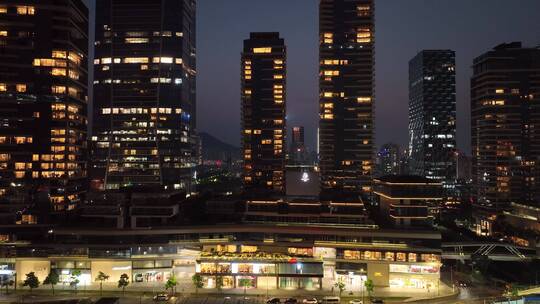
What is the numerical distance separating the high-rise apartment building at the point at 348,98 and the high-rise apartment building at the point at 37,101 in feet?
318

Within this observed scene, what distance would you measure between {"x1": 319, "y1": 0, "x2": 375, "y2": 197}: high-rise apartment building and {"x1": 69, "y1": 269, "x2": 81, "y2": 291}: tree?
391 ft

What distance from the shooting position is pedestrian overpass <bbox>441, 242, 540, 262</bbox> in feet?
279

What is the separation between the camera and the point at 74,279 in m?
73.9

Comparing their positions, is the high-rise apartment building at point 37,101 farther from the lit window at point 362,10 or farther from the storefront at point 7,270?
the lit window at point 362,10

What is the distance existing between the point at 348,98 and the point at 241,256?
11800 cm

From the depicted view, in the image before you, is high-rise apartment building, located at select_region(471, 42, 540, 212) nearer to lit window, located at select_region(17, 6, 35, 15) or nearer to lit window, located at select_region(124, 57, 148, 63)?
lit window, located at select_region(124, 57, 148, 63)

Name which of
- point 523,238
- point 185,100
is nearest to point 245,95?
point 185,100

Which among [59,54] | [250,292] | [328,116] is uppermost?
[59,54]

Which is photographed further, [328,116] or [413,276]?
[328,116]

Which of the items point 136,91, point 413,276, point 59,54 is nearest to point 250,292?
point 413,276

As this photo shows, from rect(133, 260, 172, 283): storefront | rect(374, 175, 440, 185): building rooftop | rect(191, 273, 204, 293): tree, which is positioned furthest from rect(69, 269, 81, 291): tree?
Answer: rect(374, 175, 440, 185): building rooftop

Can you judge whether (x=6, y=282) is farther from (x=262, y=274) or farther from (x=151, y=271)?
(x=262, y=274)

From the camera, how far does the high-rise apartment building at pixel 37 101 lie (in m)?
111

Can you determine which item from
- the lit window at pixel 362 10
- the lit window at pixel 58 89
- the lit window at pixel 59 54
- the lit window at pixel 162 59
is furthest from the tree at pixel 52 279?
the lit window at pixel 362 10
